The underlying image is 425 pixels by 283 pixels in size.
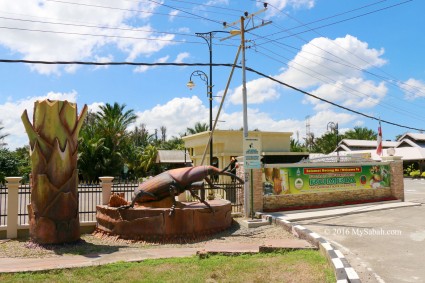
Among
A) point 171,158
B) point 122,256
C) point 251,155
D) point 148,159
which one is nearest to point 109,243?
point 122,256

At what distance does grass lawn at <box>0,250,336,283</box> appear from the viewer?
643 centimetres

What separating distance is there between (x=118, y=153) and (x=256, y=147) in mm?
22529

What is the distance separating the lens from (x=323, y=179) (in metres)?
15.6

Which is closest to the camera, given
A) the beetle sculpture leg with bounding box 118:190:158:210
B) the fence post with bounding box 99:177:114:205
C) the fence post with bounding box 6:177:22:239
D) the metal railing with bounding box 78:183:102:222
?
the beetle sculpture leg with bounding box 118:190:158:210

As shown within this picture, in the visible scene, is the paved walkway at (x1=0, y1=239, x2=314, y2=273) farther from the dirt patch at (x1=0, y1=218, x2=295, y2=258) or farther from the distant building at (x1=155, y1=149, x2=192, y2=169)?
the distant building at (x1=155, y1=149, x2=192, y2=169)

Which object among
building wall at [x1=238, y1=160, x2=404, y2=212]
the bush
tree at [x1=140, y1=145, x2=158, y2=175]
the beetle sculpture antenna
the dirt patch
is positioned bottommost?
the dirt patch

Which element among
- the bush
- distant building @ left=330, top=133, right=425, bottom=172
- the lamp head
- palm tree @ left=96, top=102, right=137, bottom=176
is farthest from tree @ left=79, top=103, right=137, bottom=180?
the bush

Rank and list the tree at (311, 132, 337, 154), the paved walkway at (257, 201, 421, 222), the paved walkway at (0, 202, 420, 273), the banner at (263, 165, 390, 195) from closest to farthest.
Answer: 1. the paved walkway at (0, 202, 420, 273)
2. the paved walkway at (257, 201, 421, 222)
3. the banner at (263, 165, 390, 195)
4. the tree at (311, 132, 337, 154)

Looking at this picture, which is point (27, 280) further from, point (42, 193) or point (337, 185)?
point (337, 185)

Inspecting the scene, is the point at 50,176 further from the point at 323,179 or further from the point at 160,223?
the point at 323,179

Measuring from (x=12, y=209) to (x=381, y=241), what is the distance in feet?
32.6

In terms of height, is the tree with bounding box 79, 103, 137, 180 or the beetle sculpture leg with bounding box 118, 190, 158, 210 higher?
the tree with bounding box 79, 103, 137, 180

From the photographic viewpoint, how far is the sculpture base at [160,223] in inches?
406

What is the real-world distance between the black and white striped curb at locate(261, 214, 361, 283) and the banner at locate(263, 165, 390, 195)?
2.73 meters
